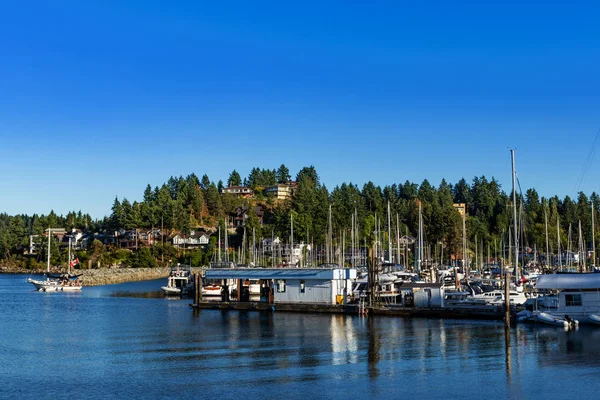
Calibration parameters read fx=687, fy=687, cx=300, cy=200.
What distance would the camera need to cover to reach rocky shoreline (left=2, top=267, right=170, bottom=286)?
497 feet

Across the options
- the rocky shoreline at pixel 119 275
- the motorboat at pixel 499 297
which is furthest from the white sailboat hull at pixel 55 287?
the motorboat at pixel 499 297

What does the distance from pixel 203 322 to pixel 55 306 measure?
3485 centimetres

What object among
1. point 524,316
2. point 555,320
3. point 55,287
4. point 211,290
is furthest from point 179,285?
point 555,320

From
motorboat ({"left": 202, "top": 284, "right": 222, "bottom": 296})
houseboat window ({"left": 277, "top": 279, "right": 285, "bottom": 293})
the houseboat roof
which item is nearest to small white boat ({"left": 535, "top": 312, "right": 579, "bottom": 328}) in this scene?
the houseboat roof

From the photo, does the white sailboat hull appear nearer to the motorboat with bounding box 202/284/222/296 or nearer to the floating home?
the motorboat with bounding box 202/284/222/296

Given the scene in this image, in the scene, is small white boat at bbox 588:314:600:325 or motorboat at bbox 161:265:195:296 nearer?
small white boat at bbox 588:314:600:325

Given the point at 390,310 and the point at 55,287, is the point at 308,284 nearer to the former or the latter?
the point at 390,310

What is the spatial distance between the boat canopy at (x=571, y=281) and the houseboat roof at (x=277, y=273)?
21.3 m

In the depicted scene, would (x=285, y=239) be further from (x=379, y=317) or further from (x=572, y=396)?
(x=572, y=396)

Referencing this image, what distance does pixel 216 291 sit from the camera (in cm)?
9712

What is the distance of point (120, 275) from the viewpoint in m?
160

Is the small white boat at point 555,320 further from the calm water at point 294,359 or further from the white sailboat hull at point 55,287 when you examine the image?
the white sailboat hull at point 55,287

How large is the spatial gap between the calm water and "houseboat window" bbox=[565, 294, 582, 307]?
3.87 m

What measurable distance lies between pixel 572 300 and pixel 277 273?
1222 inches
